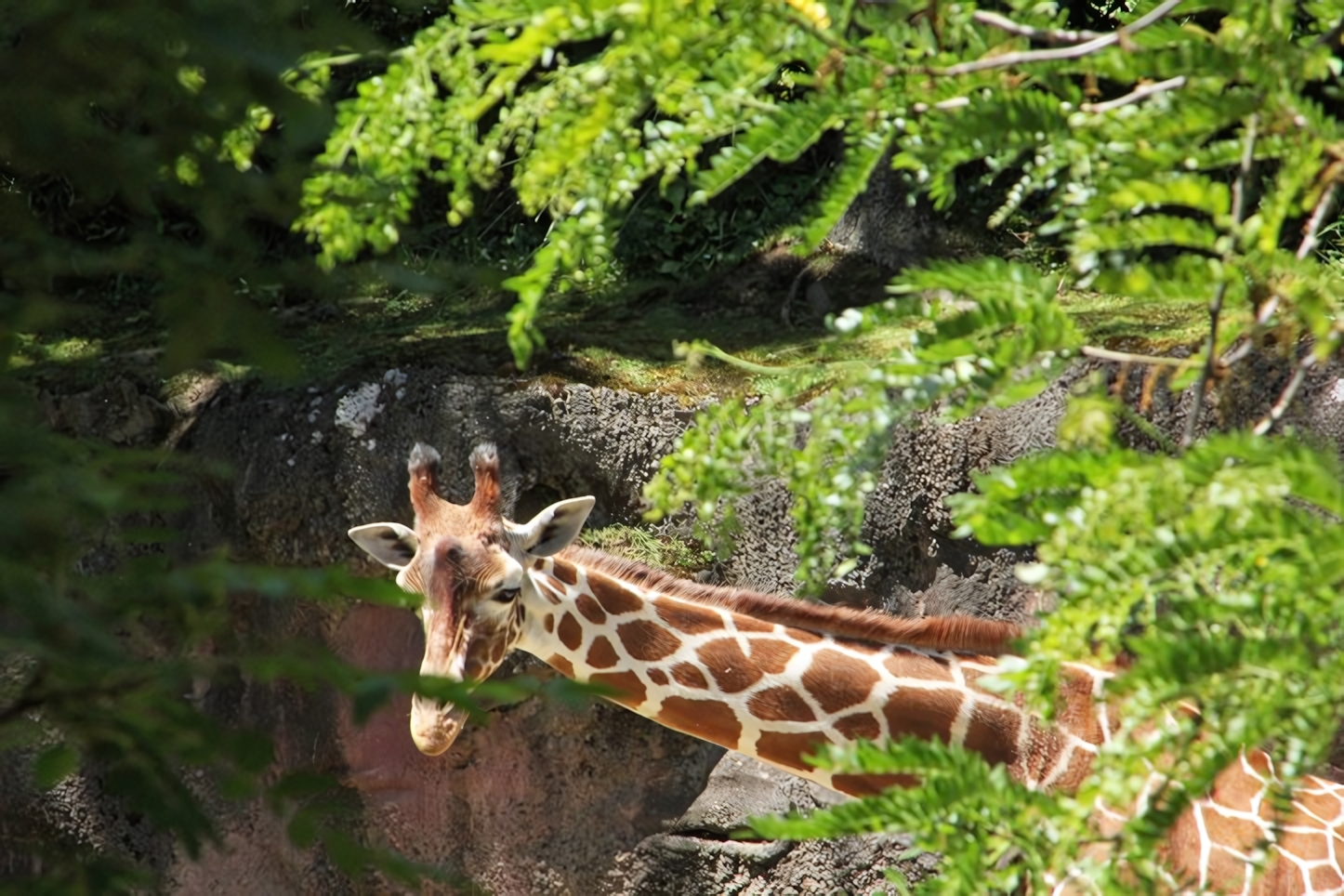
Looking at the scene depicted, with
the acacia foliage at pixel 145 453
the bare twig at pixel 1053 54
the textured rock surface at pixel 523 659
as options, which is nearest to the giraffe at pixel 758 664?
the textured rock surface at pixel 523 659

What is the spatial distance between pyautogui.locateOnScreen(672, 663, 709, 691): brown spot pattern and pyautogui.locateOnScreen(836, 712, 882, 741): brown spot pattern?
0.42 meters

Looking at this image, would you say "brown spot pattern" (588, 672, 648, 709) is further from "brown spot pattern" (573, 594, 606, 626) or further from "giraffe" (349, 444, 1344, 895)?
"brown spot pattern" (573, 594, 606, 626)

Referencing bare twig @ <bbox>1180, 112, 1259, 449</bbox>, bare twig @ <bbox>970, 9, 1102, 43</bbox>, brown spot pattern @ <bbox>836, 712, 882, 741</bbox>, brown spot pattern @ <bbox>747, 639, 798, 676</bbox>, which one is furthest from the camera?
brown spot pattern @ <bbox>747, 639, 798, 676</bbox>

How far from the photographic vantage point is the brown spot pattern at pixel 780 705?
14.6 ft

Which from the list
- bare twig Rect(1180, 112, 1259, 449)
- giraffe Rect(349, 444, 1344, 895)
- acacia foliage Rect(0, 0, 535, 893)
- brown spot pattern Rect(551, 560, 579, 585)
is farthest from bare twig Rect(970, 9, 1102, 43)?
brown spot pattern Rect(551, 560, 579, 585)

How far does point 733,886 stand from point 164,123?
4362 mm

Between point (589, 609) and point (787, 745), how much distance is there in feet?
2.39

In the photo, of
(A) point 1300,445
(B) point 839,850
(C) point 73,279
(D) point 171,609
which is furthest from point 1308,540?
(C) point 73,279

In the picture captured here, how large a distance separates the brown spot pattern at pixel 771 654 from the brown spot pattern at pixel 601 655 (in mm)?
414

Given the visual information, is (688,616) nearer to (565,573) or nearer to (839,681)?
(565,573)

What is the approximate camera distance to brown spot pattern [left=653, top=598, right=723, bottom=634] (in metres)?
4.66

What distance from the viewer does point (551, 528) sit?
15.6 ft

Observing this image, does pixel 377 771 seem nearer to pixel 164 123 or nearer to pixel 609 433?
pixel 609 433

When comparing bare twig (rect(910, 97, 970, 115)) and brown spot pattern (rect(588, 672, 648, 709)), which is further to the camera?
brown spot pattern (rect(588, 672, 648, 709))
